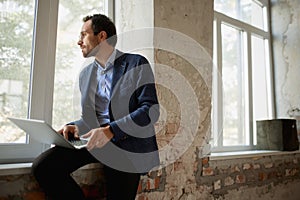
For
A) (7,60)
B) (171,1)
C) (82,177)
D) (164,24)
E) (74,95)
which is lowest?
(82,177)

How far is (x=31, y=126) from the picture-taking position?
3.84 feet

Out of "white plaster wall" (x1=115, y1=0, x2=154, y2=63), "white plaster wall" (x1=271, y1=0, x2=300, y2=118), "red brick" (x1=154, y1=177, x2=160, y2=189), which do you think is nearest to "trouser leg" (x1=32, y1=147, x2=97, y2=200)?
"red brick" (x1=154, y1=177, x2=160, y2=189)

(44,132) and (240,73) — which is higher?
(240,73)

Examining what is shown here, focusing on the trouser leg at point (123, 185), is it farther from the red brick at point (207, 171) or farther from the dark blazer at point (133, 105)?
the red brick at point (207, 171)

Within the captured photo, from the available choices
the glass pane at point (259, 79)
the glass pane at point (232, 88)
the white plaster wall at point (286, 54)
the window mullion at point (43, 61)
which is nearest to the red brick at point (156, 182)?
the window mullion at point (43, 61)

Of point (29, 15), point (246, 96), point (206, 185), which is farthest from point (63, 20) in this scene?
point (246, 96)

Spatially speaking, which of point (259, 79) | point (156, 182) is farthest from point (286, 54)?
point (156, 182)

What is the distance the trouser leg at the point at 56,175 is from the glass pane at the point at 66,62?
16.8 inches

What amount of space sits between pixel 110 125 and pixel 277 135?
2.24 meters

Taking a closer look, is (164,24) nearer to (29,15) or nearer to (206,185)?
(29,15)

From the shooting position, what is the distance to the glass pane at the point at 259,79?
326 centimetres

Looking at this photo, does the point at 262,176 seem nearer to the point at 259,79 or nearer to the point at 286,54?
the point at 259,79

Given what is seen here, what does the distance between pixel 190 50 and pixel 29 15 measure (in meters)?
1.12

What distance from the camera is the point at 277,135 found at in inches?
114
